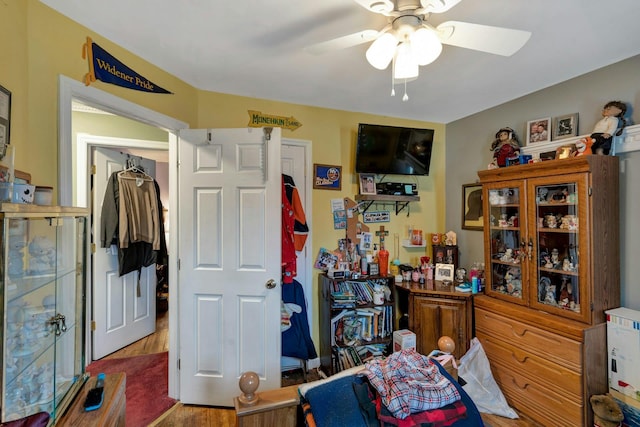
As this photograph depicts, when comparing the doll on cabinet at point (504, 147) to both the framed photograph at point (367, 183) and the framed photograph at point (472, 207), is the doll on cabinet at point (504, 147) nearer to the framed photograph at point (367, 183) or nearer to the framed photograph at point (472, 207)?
the framed photograph at point (472, 207)

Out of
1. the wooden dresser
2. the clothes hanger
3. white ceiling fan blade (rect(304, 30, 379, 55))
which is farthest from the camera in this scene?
the clothes hanger

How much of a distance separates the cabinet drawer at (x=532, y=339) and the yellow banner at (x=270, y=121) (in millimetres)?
2264

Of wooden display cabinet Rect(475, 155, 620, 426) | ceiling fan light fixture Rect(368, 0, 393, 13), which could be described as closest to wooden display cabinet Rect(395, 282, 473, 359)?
wooden display cabinet Rect(475, 155, 620, 426)

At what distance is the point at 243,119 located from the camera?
99.3 inches

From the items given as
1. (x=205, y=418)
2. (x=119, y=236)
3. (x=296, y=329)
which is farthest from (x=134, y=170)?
(x=205, y=418)

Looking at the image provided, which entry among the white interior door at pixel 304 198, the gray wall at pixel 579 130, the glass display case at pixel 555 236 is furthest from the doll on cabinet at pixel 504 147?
the white interior door at pixel 304 198

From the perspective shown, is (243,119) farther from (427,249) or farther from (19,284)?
(427,249)

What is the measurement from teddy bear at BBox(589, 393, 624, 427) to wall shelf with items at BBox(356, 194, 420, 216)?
186cm

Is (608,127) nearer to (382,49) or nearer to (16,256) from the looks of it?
(382,49)

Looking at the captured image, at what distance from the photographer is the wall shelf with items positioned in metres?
2.82

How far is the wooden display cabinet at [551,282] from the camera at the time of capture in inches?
72.6

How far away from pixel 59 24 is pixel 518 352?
342cm

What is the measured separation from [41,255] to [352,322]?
224 cm

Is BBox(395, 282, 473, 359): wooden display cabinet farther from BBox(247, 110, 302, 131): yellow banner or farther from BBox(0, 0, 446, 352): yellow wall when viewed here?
BBox(247, 110, 302, 131): yellow banner
